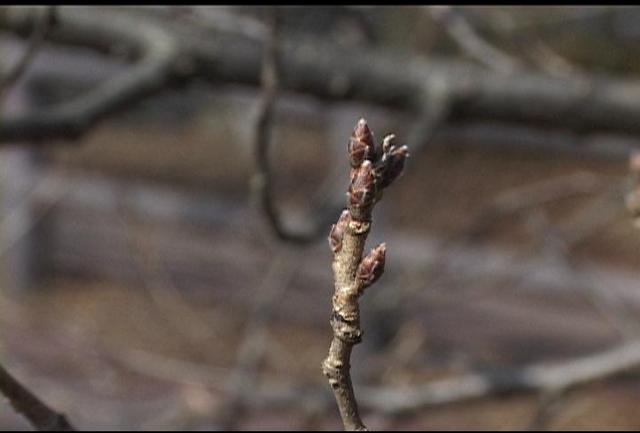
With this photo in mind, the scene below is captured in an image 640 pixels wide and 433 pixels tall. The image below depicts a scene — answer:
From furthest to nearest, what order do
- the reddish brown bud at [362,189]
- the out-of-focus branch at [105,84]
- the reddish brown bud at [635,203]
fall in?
the out-of-focus branch at [105,84] < the reddish brown bud at [635,203] < the reddish brown bud at [362,189]

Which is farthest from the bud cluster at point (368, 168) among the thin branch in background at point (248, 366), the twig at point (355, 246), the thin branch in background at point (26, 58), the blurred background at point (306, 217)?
the thin branch in background at point (248, 366)

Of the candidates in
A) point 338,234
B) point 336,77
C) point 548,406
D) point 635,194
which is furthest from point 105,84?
point 338,234

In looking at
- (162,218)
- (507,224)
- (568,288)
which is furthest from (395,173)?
(507,224)

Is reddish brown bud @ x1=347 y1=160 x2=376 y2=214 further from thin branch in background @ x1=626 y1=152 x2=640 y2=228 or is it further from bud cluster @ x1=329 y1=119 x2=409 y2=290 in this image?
thin branch in background @ x1=626 y1=152 x2=640 y2=228

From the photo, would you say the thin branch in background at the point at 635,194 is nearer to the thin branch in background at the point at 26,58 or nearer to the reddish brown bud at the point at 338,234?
the reddish brown bud at the point at 338,234

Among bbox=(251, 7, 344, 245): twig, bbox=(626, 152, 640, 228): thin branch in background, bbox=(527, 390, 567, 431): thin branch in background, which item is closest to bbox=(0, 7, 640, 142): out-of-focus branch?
bbox=(251, 7, 344, 245): twig

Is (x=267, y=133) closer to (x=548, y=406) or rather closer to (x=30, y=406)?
(x=548, y=406)
